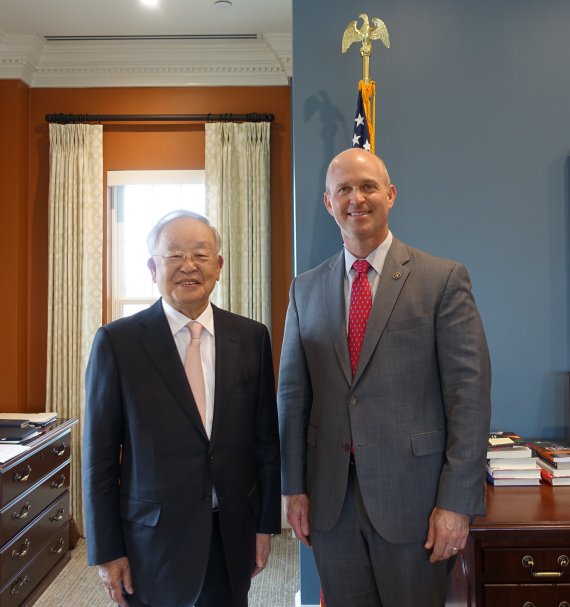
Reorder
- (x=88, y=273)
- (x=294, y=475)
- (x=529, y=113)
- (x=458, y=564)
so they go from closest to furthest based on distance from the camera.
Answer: (x=294, y=475) < (x=458, y=564) < (x=529, y=113) < (x=88, y=273)

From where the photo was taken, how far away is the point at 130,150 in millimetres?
3910

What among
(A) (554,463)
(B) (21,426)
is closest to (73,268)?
(B) (21,426)

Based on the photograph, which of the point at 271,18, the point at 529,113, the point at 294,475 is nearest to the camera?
the point at 294,475

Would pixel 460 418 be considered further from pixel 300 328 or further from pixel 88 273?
pixel 88 273

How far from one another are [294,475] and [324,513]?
0.43 feet

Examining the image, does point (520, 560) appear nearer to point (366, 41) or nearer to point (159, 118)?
point (366, 41)

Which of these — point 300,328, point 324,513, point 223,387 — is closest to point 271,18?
point 300,328

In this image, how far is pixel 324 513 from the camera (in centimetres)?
158

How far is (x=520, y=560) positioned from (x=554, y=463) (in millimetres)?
443

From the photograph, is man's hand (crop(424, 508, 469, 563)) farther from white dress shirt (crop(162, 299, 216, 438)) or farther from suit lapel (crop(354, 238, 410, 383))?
white dress shirt (crop(162, 299, 216, 438))

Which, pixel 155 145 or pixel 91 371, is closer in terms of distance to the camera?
pixel 91 371

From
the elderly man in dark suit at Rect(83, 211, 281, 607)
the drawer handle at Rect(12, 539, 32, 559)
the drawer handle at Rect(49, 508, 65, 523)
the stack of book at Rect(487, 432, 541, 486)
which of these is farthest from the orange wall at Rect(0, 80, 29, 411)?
the stack of book at Rect(487, 432, 541, 486)

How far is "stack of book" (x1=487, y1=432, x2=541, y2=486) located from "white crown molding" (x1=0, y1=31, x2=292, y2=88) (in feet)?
8.96

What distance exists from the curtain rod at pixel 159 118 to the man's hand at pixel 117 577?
9.77ft
